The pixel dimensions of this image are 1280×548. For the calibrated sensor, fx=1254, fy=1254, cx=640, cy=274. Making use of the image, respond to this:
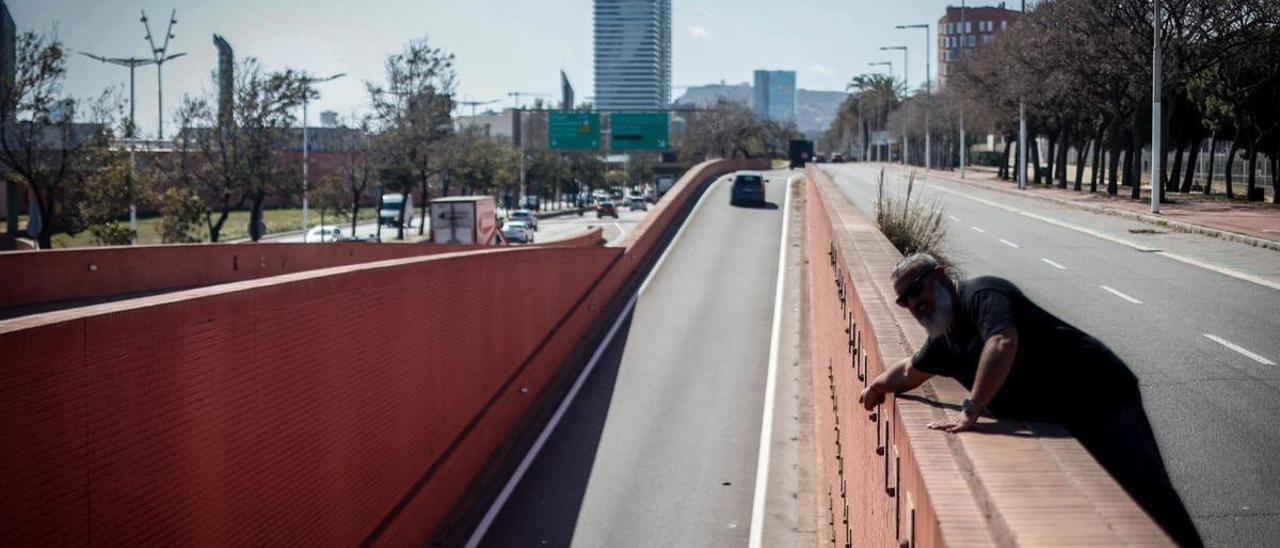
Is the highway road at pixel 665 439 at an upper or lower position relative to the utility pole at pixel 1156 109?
lower

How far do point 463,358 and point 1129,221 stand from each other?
79.8 feet

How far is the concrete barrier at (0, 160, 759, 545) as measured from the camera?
7582 millimetres

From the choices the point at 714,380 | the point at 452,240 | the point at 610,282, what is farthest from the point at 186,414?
the point at 452,240

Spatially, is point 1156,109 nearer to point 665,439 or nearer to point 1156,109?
point 1156,109

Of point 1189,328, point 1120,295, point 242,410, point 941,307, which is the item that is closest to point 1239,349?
point 1189,328

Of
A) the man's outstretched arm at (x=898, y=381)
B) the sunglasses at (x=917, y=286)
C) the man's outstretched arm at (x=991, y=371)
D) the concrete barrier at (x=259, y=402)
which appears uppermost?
the sunglasses at (x=917, y=286)

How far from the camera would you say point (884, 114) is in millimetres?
159375

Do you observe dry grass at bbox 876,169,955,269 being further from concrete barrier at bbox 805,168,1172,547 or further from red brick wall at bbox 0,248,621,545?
concrete barrier at bbox 805,168,1172,547

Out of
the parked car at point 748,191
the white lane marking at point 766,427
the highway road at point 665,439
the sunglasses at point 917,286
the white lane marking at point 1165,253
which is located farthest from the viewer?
the parked car at point 748,191

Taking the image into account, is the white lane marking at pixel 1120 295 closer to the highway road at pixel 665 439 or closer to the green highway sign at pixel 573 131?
the highway road at pixel 665 439

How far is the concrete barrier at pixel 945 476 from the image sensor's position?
4.19 m

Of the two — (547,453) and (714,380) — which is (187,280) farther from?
(714,380)

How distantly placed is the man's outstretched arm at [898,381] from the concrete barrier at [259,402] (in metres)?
4.85

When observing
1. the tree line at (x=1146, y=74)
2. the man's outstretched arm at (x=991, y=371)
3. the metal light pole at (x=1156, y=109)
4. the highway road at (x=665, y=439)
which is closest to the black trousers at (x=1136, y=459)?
the man's outstretched arm at (x=991, y=371)
